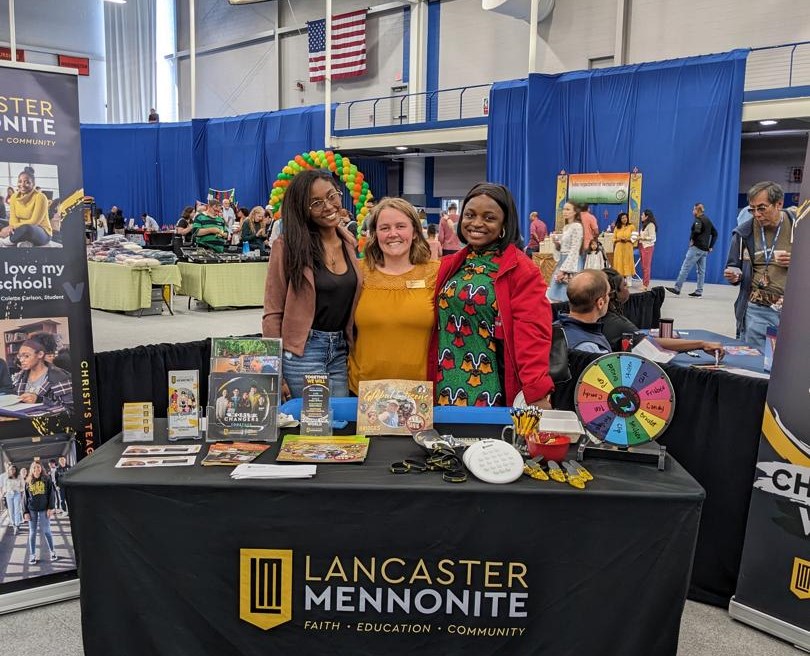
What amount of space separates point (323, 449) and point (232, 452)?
0.23 metres

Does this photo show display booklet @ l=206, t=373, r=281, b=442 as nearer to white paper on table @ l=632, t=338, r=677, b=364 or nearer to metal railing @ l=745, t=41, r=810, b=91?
white paper on table @ l=632, t=338, r=677, b=364

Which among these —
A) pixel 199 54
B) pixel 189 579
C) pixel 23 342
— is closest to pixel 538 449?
pixel 189 579

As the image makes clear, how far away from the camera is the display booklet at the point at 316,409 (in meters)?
2.04

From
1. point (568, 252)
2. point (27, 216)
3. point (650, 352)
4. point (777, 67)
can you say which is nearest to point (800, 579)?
point (650, 352)

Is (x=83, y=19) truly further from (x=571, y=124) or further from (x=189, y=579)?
(x=189, y=579)

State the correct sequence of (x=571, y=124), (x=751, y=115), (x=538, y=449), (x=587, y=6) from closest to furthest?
(x=538, y=449)
(x=751, y=115)
(x=571, y=124)
(x=587, y=6)

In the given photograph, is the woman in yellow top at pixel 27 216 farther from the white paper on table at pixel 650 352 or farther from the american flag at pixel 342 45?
the american flag at pixel 342 45

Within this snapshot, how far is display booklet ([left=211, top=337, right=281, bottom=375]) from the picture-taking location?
201cm

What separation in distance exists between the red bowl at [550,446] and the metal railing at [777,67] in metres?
12.3

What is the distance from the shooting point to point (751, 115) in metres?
11.9

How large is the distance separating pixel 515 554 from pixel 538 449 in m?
0.26

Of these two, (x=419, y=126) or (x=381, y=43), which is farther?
(x=381, y=43)

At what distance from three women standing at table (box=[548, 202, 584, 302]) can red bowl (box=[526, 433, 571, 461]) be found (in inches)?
241

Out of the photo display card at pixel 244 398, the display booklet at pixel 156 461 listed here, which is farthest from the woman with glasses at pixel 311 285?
the display booklet at pixel 156 461
